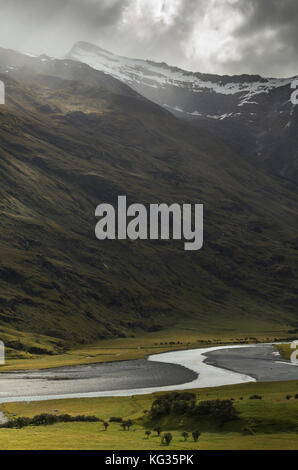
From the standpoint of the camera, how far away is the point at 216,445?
155ft

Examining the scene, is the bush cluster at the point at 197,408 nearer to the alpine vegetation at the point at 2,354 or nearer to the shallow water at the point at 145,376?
the shallow water at the point at 145,376

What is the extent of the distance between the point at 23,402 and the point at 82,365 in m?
72.9

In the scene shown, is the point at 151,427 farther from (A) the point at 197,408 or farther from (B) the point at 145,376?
(B) the point at 145,376

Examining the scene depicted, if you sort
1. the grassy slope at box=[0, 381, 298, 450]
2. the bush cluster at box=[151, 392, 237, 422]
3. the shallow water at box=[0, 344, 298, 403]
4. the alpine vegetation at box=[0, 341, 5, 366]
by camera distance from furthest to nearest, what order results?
1. the alpine vegetation at box=[0, 341, 5, 366]
2. the shallow water at box=[0, 344, 298, 403]
3. the bush cluster at box=[151, 392, 237, 422]
4. the grassy slope at box=[0, 381, 298, 450]

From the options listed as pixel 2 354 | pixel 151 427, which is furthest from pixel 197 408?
pixel 2 354

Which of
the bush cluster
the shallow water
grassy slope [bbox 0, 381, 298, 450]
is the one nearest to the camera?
grassy slope [bbox 0, 381, 298, 450]

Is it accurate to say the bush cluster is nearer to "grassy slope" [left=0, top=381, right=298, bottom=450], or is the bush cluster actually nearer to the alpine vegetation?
"grassy slope" [left=0, top=381, right=298, bottom=450]

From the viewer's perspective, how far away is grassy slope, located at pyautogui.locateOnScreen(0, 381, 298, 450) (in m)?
46.8

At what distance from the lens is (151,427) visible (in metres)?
64.9

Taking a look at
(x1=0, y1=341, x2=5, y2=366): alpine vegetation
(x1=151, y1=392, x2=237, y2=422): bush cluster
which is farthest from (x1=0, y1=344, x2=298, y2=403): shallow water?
(x1=151, y1=392, x2=237, y2=422): bush cluster

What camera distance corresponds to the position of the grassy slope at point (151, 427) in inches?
1842

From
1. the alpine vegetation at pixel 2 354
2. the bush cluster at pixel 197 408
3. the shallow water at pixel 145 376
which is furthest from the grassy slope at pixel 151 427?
the alpine vegetation at pixel 2 354
